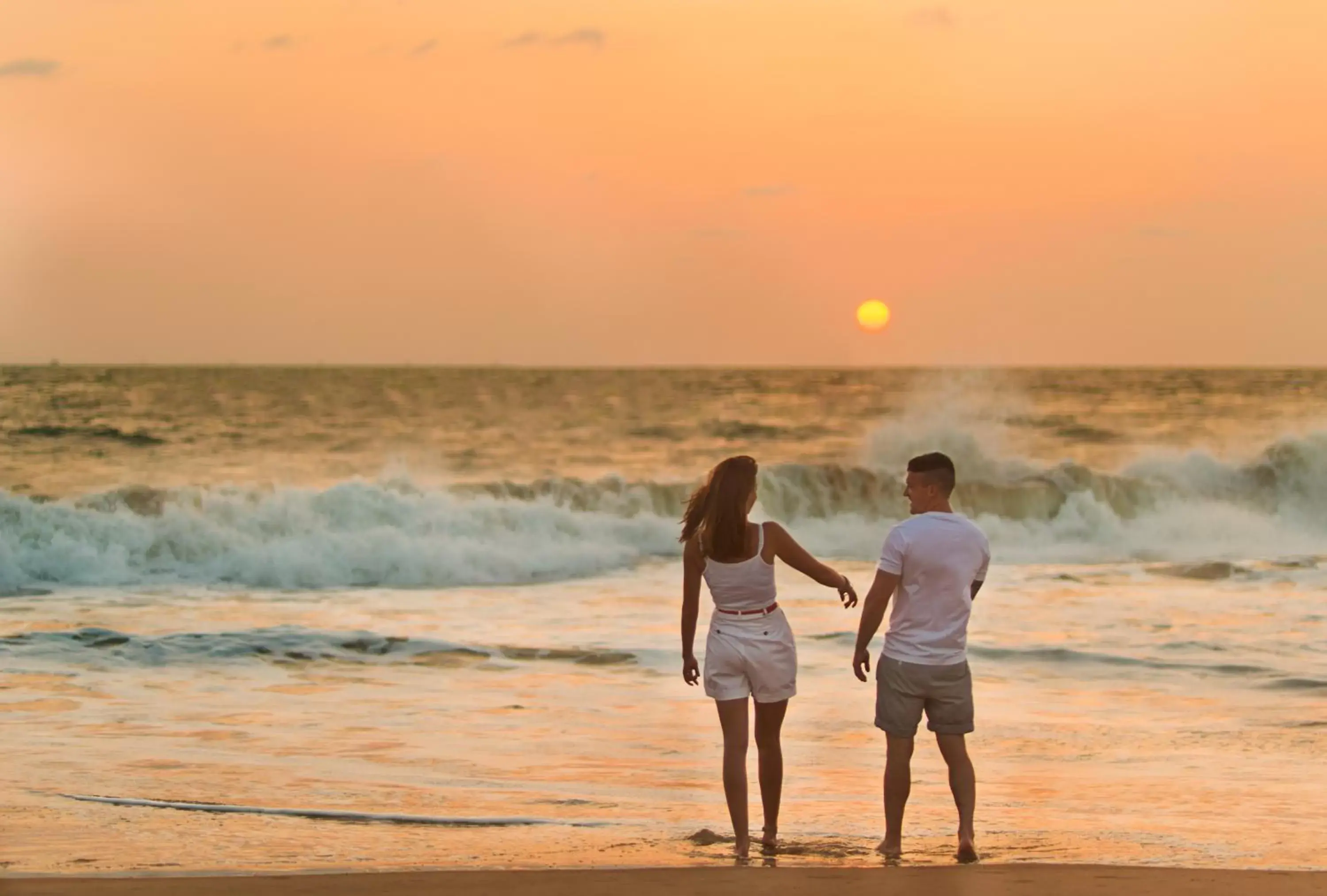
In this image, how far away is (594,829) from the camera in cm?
710

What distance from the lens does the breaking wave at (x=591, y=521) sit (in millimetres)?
21016

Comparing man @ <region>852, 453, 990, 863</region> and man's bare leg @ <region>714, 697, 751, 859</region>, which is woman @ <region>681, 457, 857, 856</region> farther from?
man @ <region>852, 453, 990, 863</region>

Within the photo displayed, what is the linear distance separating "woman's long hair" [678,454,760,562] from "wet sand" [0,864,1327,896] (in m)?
1.27

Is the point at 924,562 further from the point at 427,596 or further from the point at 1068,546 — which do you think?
the point at 1068,546

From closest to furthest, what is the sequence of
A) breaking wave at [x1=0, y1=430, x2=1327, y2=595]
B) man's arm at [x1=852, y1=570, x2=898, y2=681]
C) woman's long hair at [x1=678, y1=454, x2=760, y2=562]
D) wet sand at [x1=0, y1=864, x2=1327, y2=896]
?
wet sand at [x1=0, y1=864, x2=1327, y2=896]
man's arm at [x1=852, y1=570, x2=898, y2=681]
woman's long hair at [x1=678, y1=454, x2=760, y2=562]
breaking wave at [x1=0, y1=430, x2=1327, y2=595]

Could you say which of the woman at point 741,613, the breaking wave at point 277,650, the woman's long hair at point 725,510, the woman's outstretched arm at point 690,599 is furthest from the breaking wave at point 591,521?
the woman's long hair at point 725,510

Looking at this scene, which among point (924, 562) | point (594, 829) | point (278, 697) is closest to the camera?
point (924, 562)

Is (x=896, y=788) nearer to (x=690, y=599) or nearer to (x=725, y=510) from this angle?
(x=690, y=599)

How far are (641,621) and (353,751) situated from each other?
6.65 m

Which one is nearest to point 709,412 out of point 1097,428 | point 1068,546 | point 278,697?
point 1097,428

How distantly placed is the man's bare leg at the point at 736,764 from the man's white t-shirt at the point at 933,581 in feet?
2.34

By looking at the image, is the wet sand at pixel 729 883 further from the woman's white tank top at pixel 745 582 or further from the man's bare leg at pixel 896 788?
the woman's white tank top at pixel 745 582

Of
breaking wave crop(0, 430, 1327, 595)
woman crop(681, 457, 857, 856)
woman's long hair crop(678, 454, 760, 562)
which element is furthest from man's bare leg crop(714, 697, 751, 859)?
breaking wave crop(0, 430, 1327, 595)

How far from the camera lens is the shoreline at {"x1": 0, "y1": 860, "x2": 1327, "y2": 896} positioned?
5.48 metres
